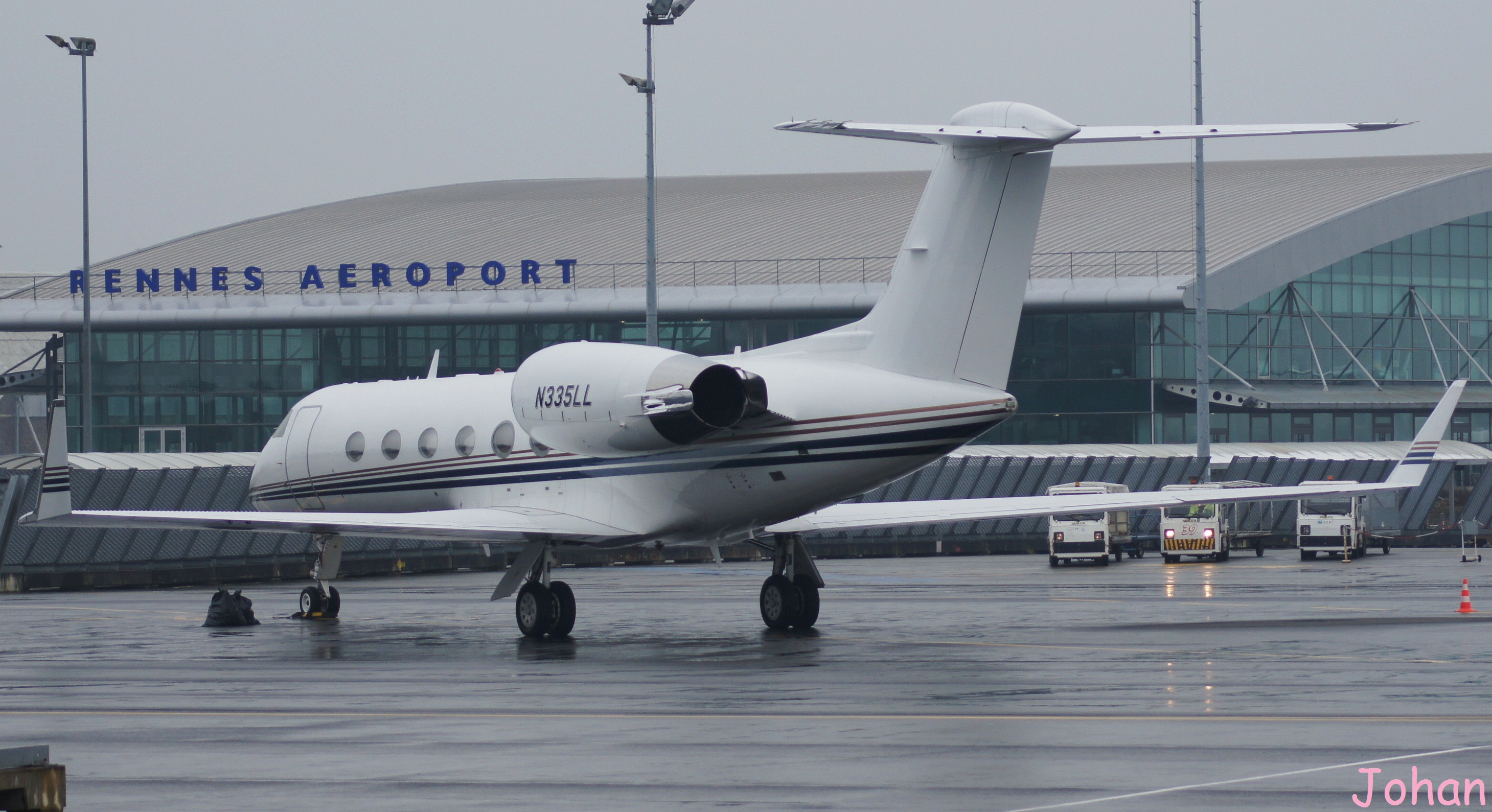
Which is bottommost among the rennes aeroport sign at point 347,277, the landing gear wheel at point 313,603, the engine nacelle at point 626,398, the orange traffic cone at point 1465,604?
the landing gear wheel at point 313,603

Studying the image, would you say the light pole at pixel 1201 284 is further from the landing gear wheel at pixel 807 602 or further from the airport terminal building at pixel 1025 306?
the landing gear wheel at pixel 807 602

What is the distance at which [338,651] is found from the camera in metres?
24.2

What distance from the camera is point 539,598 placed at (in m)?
25.2

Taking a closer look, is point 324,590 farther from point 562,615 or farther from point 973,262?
point 973,262

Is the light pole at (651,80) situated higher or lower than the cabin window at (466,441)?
higher

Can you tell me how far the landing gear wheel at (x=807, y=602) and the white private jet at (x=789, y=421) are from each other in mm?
33

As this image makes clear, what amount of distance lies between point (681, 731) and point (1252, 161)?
82.3m

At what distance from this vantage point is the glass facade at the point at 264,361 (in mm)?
74188

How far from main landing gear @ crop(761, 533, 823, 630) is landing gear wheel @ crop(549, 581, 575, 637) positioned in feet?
8.61

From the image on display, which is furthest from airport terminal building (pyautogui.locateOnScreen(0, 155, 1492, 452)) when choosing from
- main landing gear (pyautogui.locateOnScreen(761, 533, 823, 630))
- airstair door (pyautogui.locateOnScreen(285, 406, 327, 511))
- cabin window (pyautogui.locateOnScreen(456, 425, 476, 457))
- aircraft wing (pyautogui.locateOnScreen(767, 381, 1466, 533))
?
main landing gear (pyautogui.locateOnScreen(761, 533, 823, 630))

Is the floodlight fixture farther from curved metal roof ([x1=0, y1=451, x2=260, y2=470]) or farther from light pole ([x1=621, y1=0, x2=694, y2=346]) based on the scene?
curved metal roof ([x1=0, y1=451, x2=260, y2=470])

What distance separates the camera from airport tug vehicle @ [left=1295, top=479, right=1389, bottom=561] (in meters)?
50.2

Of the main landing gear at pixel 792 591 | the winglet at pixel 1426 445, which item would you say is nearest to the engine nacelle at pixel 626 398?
the main landing gear at pixel 792 591

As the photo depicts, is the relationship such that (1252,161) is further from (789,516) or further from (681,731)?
(681,731)
